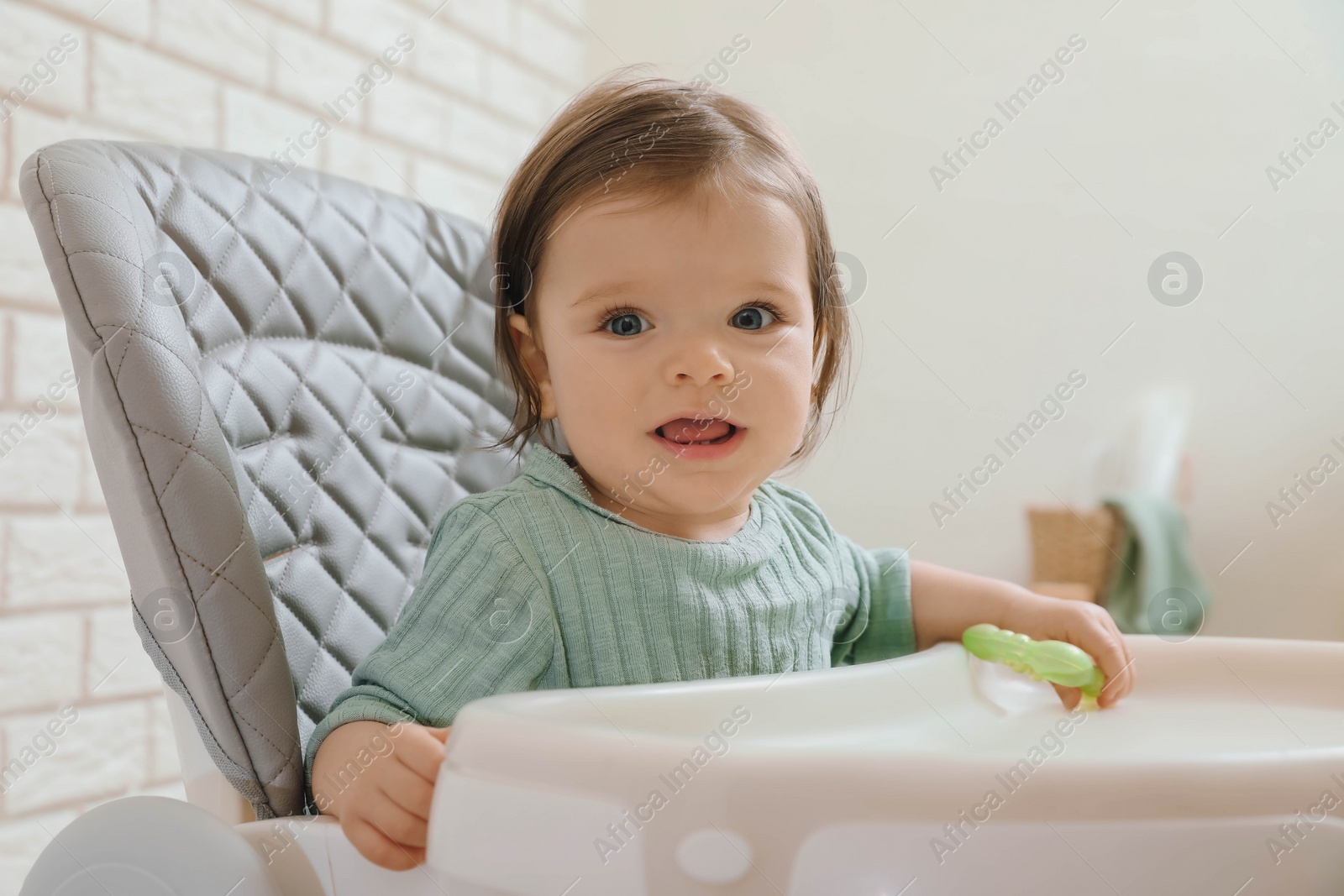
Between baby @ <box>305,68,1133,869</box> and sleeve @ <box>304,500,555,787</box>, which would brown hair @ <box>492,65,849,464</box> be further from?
sleeve @ <box>304,500,555,787</box>

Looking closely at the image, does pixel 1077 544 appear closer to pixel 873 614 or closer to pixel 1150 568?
pixel 1150 568

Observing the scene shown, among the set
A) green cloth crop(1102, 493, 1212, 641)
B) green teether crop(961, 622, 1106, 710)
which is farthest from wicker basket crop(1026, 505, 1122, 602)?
green teether crop(961, 622, 1106, 710)

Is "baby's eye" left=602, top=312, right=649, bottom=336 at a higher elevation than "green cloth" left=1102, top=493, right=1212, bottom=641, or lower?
higher

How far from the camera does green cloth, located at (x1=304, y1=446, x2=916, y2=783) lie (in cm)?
58

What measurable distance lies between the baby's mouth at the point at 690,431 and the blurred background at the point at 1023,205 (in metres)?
0.90

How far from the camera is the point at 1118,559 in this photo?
5.96ft

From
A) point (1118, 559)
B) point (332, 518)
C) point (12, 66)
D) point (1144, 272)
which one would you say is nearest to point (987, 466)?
point (1118, 559)

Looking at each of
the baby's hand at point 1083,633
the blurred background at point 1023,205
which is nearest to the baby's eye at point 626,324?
the baby's hand at point 1083,633

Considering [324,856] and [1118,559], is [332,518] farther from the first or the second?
[1118,559]

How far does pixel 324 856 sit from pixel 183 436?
0.77 ft

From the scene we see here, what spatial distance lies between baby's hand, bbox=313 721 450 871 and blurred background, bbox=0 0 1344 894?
104 centimetres

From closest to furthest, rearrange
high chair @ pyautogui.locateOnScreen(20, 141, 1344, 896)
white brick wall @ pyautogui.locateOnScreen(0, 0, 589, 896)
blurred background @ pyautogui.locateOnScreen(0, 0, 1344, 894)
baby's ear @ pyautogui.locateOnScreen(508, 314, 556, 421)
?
1. high chair @ pyautogui.locateOnScreen(20, 141, 1344, 896)
2. baby's ear @ pyautogui.locateOnScreen(508, 314, 556, 421)
3. white brick wall @ pyautogui.locateOnScreen(0, 0, 589, 896)
4. blurred background @ pyautogui.locateOnScreen(0, 0, 1344, 894)

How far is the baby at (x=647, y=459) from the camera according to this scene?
0.60 meters

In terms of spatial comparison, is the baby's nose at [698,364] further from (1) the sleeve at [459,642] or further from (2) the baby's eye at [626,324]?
(1) the sleeve at [459,642]
